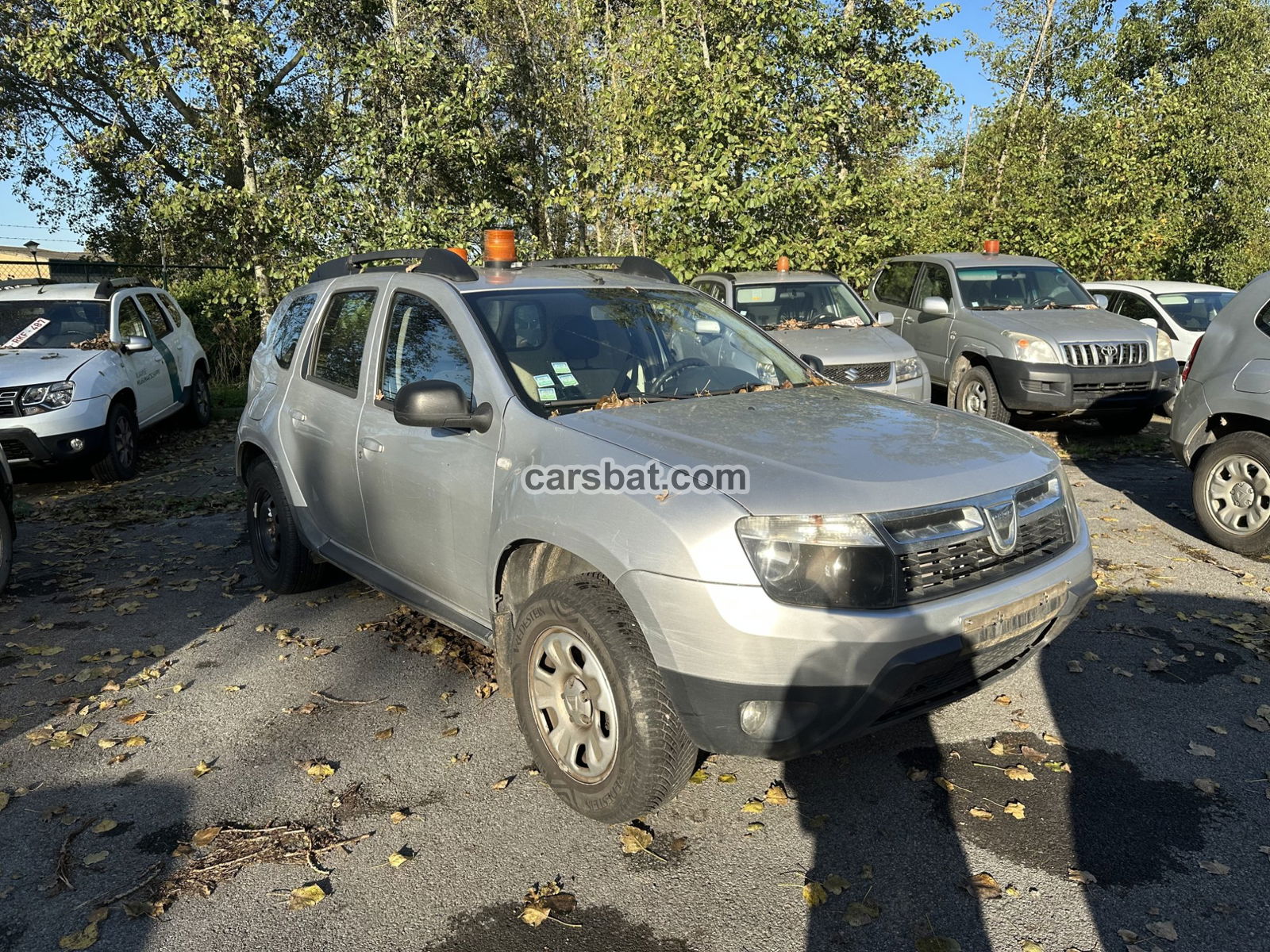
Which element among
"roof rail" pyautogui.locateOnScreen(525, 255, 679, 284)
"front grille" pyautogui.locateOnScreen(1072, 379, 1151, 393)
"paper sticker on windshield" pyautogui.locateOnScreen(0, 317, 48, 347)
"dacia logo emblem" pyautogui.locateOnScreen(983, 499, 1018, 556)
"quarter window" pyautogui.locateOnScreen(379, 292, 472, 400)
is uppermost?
"roof rail" pyautogui.locateOnScreen(525, 255, 679, 284)

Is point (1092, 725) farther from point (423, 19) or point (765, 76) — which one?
point (423, 19)

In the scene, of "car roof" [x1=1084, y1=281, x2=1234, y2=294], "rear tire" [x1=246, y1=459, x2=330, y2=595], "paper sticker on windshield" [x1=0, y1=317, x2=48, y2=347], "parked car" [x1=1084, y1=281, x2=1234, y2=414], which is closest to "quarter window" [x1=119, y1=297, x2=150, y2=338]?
"paper sticker on windshield" [x1=0, y1=317, x2=48, y2=347]

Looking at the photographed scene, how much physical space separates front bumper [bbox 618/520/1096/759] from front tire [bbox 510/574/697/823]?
10 cm

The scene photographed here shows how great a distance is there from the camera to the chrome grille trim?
30.2 ft

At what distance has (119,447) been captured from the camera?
9172mm

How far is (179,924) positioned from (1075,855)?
2779 millimetres

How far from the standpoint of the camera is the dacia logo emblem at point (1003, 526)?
9.68 ft

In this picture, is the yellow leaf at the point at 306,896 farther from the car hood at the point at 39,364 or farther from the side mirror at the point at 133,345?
the side mirror at the point at 133,345

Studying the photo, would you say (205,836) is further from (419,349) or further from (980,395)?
(980,395)

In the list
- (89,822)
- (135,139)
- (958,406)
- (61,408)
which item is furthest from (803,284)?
(135,139)

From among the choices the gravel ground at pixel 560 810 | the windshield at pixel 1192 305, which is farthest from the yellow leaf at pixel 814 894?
the windshield at pixel 1192 305

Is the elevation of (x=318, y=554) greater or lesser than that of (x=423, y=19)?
lesser

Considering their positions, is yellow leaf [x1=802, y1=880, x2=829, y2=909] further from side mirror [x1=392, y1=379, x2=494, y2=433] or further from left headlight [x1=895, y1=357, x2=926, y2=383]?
left headlight [x1=895, y1=357, x2=926, y2=383]

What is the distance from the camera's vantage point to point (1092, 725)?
12.5 feet
